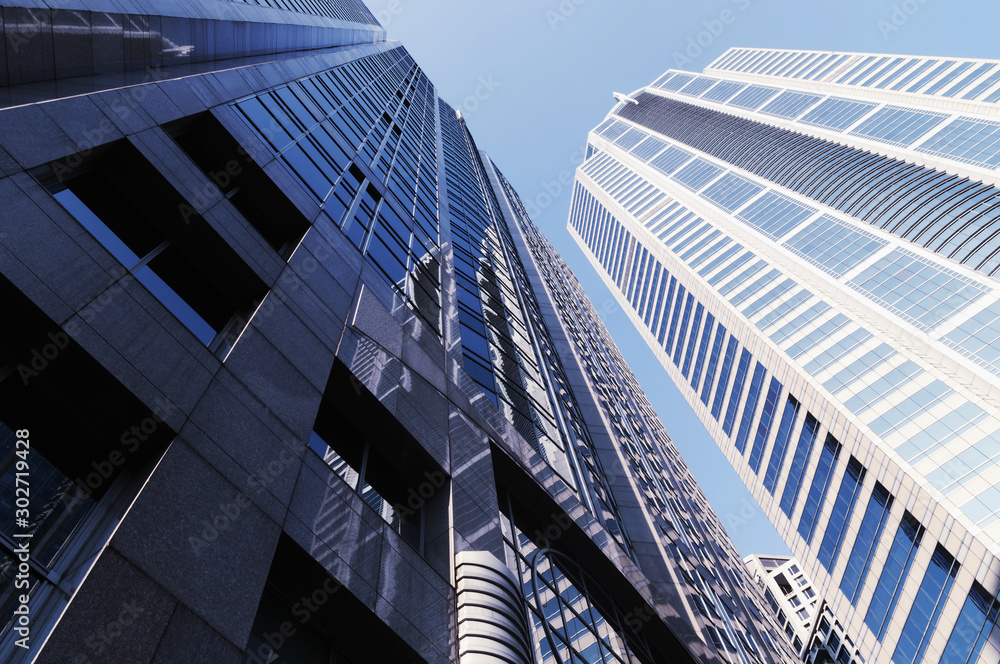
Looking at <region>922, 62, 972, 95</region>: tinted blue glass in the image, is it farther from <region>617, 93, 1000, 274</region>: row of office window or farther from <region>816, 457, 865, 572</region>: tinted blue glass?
<region>816, 457, 865, 572</region>: tinted blue glass

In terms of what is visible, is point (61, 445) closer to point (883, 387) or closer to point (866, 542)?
point (883, 387)

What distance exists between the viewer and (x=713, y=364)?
106812 millimetres

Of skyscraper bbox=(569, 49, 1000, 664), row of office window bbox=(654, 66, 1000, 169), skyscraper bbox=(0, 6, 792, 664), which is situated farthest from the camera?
row of office window bbox=(654, 66, 1000, 169)

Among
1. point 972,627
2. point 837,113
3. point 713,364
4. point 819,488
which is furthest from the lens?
point 837,113

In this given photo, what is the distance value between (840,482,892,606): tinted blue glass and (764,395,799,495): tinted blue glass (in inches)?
600

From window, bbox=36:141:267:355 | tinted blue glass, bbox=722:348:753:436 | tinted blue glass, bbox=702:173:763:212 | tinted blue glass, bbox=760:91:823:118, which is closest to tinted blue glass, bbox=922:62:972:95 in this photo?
tinted blue glass, bbox=760:91:823:118

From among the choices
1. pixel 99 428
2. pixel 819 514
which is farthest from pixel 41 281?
pixel 819 514

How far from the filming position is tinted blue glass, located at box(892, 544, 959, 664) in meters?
57.9

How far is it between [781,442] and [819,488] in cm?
915

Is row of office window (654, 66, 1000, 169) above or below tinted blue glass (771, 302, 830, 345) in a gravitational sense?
below

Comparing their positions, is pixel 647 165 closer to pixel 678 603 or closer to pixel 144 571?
pixel 678 603

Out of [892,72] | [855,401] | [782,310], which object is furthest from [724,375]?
[892,72]

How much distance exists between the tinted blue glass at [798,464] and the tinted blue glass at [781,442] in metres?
2.19

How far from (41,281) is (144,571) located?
3578 mm
